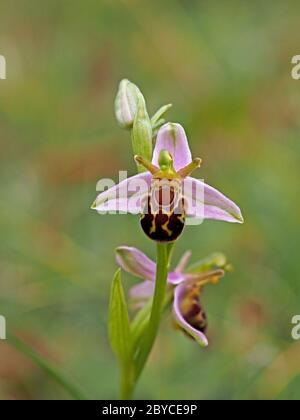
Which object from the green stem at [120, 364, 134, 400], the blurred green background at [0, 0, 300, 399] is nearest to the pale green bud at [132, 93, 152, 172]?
the green stem at [120, 364, 134, 400]

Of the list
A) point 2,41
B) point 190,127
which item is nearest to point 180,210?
point 190,127

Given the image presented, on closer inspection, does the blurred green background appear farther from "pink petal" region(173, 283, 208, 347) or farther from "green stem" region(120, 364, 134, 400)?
"pink petal" region(173, 283, 208, 347)

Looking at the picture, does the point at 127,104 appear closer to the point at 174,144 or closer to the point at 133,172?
the point at 174,144

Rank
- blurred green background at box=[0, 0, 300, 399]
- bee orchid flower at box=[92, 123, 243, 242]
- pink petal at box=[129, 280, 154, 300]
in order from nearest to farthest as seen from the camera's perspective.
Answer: bee orchid flower at box=[92, 123, 243, 242]
pink petal at box=[129, 280, 154, 300]
blurred green background at box=[0, 0, 300, 399]

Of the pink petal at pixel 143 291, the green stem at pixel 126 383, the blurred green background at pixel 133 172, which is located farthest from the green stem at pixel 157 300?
the blurred green background at pixel 133 172

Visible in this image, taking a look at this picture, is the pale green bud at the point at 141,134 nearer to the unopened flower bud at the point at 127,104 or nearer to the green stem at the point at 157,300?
the unopened flower bud at the point at 127,104

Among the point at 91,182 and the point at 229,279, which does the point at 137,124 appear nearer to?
the point at 229,279
